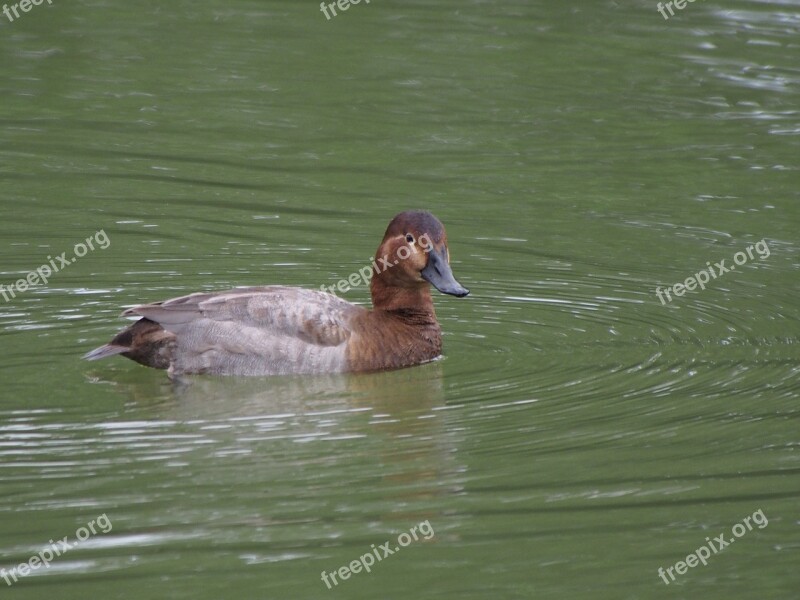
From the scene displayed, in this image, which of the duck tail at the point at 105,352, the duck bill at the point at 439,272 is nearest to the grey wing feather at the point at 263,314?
the duck tail at the point at 105,352

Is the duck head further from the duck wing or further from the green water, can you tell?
the duck wing

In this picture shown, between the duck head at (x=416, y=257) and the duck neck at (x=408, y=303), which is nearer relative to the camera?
the duck head at (x=416, y=257)

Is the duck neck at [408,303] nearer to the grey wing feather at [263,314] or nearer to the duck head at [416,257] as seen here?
the duck head at [416,257]

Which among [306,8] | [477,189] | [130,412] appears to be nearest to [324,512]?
[130,412]

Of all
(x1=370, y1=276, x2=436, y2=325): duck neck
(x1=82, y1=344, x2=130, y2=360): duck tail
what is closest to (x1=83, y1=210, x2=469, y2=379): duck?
(x1=82, y1=344, x2=130, y2=360): duck tail

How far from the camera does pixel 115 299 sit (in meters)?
11.2

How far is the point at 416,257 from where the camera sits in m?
10.2

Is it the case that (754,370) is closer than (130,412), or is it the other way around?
(130,412)

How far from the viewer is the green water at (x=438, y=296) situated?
6.93m

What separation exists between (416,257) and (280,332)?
3.51 feet

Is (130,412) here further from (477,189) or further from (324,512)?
(477,189)

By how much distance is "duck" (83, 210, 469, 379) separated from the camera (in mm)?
9805

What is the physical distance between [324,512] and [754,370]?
11.8ft

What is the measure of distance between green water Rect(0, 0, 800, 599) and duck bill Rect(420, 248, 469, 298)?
1.64 feet
